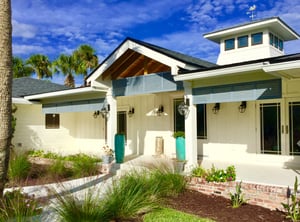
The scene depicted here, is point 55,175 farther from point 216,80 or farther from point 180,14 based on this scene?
point 180,14

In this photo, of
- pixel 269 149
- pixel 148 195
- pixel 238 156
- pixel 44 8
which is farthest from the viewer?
pixel 44 8

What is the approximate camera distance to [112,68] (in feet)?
41.7

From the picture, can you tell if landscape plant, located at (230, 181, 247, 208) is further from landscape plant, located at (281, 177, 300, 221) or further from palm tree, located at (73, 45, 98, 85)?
palm tree, located at (73, 45, 98, 85)

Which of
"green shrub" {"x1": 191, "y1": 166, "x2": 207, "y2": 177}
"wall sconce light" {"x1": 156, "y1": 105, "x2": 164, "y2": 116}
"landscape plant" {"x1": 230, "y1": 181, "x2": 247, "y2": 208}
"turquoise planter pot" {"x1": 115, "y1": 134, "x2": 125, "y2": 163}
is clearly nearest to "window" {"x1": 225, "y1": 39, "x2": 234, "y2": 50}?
"wall sconce light" {"x1": 156, "y1": 105, "x2": 164, "y2": 116}

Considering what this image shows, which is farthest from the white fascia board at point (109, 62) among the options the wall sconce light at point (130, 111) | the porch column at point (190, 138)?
the wall sconce light at point (130, 111)

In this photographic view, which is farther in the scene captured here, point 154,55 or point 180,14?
point 180,14

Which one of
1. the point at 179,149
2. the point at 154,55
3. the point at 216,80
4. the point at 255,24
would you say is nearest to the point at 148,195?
the point at 179,149

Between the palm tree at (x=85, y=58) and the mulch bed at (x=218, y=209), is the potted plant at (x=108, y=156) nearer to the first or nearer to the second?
the mulch bed at (x=218, y=209)

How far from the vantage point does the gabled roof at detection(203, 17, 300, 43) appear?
15639 mm

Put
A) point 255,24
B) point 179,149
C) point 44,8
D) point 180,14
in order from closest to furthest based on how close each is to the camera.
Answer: point 179,149 → point 44,8 → point 255,24 → point 180,14

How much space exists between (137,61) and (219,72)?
4.79m

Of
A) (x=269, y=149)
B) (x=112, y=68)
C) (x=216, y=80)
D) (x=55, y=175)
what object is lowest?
(x=55, y=175)

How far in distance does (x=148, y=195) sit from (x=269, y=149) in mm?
6762

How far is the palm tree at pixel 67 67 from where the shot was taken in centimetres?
3073
